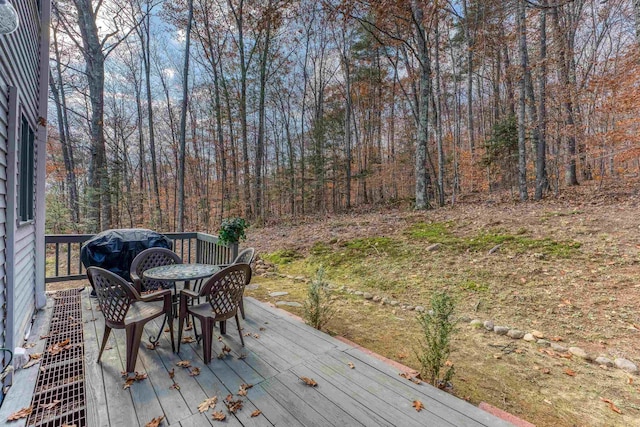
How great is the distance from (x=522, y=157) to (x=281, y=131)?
12622 mm

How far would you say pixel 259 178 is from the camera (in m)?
12.1

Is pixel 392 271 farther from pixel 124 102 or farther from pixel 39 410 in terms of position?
pixel 124 102

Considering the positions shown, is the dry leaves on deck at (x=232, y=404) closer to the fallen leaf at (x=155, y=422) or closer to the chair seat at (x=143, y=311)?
the fallen leaf at (x=155, y=422)

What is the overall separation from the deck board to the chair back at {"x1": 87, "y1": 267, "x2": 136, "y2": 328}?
40cm

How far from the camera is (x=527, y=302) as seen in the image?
3.50 metres

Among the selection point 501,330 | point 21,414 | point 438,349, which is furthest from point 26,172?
point 501,330

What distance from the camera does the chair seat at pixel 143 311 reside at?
7.57 ft

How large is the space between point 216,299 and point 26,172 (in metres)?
2.46

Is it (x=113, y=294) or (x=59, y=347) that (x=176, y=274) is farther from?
(x=59, y=347)

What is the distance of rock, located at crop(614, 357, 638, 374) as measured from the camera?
2.34 metres

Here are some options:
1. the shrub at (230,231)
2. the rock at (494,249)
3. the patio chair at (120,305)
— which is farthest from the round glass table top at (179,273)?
the rock at (494,249)

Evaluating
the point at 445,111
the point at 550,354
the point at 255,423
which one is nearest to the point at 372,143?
the point at 445,111

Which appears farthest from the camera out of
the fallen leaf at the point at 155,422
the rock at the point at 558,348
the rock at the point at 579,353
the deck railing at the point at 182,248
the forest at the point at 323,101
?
the forest at the point at 323,101

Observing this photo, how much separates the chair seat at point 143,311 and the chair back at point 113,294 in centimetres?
9
